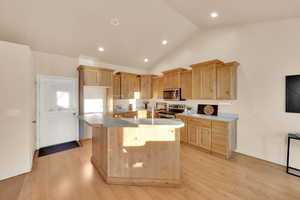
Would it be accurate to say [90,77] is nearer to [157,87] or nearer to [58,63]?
[58,63]

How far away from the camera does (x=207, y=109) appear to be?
159 inches

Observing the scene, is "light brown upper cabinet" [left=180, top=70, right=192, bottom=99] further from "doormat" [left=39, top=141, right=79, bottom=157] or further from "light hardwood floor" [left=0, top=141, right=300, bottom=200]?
"doormat" [left=39, top=141, right=79, bottom=157]

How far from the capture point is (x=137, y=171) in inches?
85.0

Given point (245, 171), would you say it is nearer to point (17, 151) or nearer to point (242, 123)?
point (242, 123)

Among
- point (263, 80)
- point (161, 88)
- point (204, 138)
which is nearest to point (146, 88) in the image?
point (161, 88)

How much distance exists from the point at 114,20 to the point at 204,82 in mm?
2973

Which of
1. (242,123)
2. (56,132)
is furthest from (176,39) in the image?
(56,132)

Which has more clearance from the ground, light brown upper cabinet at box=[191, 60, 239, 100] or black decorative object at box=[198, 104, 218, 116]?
light brown upper cabinet at box=[191, 60, 239, 100]

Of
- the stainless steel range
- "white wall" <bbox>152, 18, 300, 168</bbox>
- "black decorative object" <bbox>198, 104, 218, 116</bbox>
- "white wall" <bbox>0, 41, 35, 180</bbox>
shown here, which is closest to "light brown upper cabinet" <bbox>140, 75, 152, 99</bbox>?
the stainless steel range

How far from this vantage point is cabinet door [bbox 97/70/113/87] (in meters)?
4.26

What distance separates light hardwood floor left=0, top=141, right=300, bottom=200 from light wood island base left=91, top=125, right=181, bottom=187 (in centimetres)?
14

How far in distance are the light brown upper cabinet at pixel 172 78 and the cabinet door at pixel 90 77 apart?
2.53m

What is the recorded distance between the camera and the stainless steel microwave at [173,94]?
453cm

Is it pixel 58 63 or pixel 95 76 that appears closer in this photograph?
pixel 58 63
